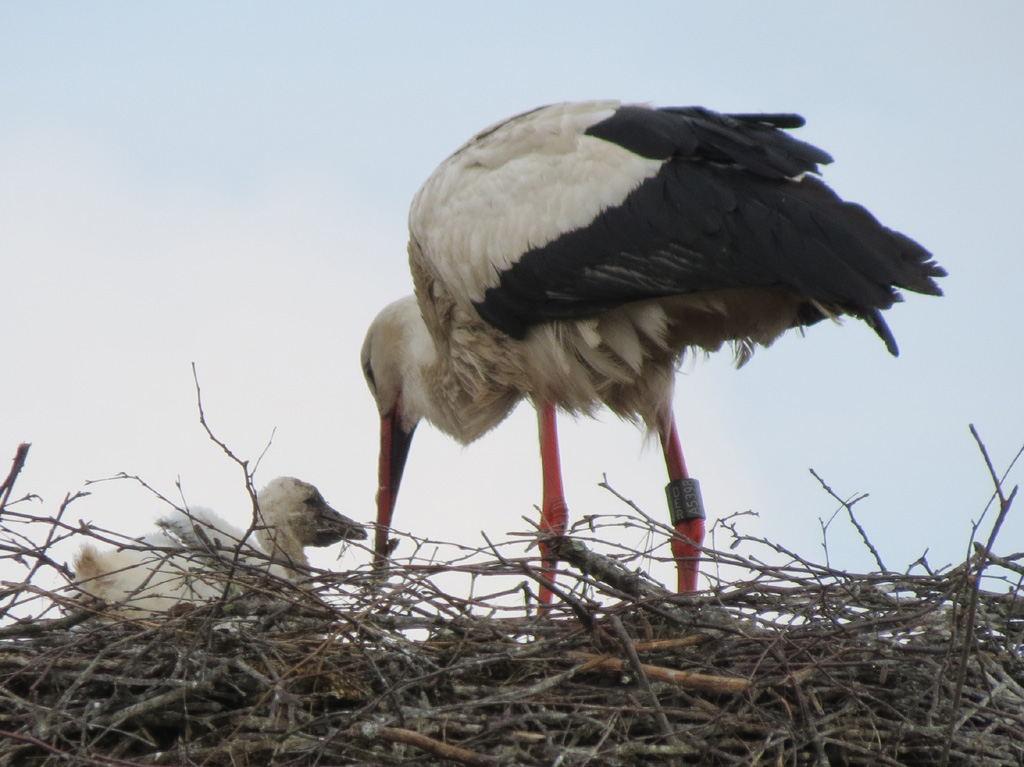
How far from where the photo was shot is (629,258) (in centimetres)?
427

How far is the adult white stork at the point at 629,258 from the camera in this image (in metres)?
3.98

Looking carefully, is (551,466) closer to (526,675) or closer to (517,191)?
(517,191)

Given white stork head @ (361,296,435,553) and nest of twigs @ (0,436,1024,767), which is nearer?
nest of twigs @ (0,436,1024,767)

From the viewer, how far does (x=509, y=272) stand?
4539 mm

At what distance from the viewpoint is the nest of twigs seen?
9.28ft

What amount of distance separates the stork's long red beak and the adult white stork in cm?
66

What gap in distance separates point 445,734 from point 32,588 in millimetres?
1057

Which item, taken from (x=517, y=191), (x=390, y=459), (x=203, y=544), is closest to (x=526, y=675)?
(x=203, y=544)

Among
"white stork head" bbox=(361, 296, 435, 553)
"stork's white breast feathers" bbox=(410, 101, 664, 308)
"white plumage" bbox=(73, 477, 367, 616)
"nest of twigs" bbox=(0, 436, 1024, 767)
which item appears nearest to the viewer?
"nest of twigs" bbox=(0, 436, 1024, 767)

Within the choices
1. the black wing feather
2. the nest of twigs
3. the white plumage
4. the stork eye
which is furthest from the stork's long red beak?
the nest of twigs

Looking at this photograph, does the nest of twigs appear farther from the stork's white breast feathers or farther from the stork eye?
the stork eye

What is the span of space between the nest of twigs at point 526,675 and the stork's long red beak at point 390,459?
235 centimetres

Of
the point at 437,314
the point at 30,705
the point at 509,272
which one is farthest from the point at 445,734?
the point at 437,314

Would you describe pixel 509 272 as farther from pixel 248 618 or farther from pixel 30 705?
pixel 30 705
